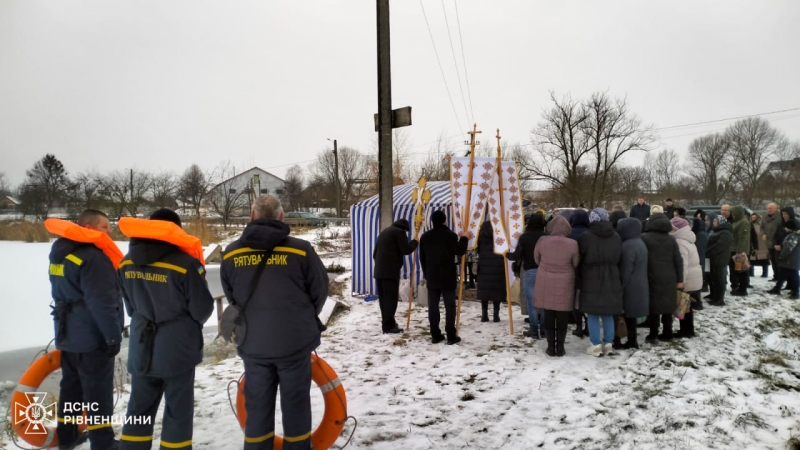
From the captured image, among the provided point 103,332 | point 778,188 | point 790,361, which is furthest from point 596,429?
point 778,188

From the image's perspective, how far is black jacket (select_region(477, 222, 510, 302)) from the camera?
22.5 feet

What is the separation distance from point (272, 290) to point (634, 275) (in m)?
4.69

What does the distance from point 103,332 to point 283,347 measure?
146 centimetres

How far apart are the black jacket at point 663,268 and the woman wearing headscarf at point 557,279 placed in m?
1.20

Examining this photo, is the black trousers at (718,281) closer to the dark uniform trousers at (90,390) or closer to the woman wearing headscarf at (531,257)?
the woman wearing headscarf at (531,257)

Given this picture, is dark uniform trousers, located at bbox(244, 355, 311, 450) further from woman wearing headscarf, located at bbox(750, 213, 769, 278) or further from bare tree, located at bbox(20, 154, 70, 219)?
bare tree, located at bbox(20, 154, 70, 219)

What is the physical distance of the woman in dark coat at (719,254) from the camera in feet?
25.0

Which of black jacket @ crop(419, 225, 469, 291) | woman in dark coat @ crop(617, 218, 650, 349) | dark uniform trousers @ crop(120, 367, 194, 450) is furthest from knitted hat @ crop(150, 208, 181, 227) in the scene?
woman in dark coat @ crop(617, 218, 650, 349)

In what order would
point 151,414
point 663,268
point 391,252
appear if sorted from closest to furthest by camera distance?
point 151,414 < point 663,268 < point 391,252

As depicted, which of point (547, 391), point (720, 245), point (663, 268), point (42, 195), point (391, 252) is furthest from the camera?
point (42, 195)

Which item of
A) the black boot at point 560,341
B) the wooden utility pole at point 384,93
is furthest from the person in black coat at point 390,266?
the black boot at point 560,341

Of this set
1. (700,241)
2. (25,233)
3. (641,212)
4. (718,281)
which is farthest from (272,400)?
(25,233)

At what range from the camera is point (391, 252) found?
20.8ft

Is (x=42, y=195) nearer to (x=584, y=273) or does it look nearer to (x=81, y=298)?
(x=81, y=298)
